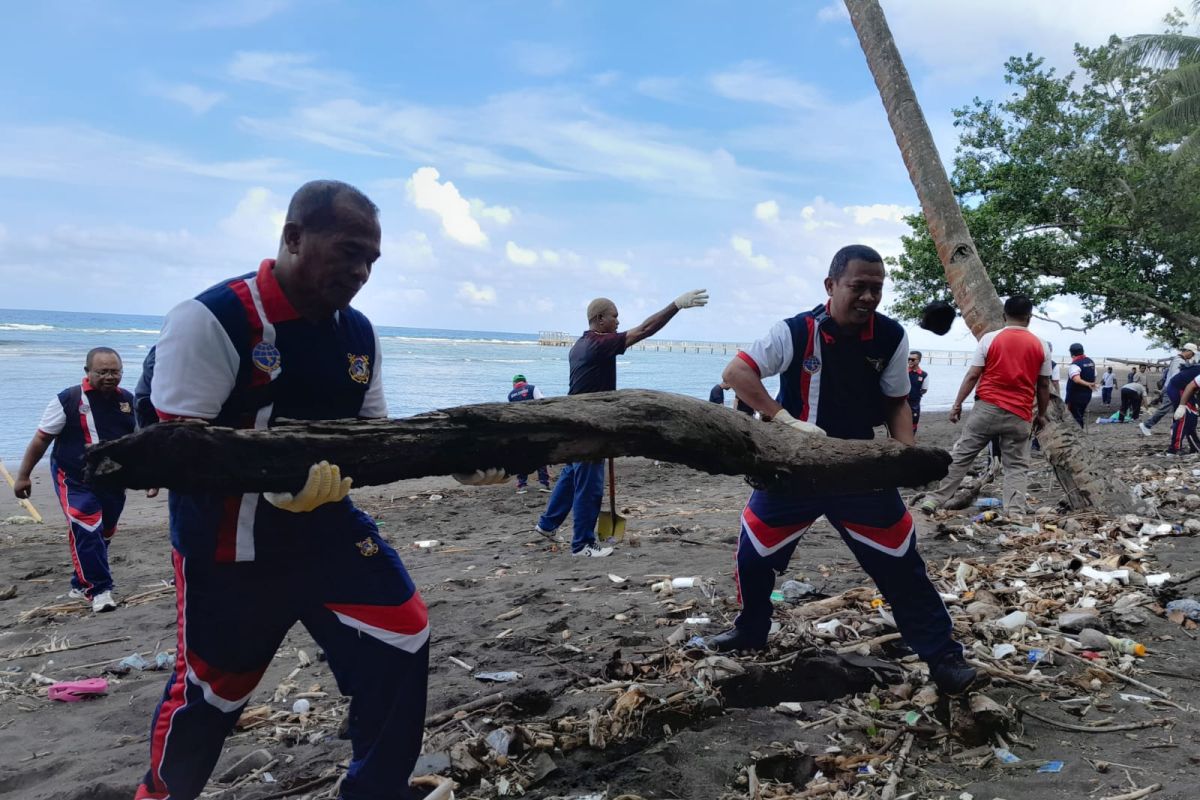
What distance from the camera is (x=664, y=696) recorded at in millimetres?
3670

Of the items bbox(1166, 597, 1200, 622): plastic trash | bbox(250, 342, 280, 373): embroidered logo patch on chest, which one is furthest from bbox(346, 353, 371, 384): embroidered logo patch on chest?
bbox(1166, 597, 1200, 622): plastic trash

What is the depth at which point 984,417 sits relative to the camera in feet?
25.0

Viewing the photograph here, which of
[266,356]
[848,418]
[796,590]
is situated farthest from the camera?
[796,590]

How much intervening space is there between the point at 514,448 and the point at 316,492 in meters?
0.66

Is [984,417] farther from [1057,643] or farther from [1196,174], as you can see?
[1196,174]

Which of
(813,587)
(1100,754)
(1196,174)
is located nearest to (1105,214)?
(1196,174)

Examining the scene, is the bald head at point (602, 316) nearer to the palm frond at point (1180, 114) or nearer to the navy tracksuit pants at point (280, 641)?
the navy tracksuit pants at point (280, 641)

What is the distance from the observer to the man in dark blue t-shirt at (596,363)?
22.8ft

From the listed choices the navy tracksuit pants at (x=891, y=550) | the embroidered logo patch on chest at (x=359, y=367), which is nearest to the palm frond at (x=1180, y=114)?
the navy tracksuit pants at (x=891, y=550)

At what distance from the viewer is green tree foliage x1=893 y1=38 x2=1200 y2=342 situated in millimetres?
19312

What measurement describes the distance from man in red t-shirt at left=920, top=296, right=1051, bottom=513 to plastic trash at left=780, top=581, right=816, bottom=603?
3.17m

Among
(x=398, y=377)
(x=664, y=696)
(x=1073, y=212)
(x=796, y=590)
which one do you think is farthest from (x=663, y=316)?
(x=398, y=377)

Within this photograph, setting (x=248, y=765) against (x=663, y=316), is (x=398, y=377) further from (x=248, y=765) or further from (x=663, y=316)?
(x=248, y=765)

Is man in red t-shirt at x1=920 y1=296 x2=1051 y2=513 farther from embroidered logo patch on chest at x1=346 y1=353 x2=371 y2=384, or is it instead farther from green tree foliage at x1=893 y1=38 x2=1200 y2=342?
green tree foliage at x1=893 y1=38 x2=1200 y2=342
